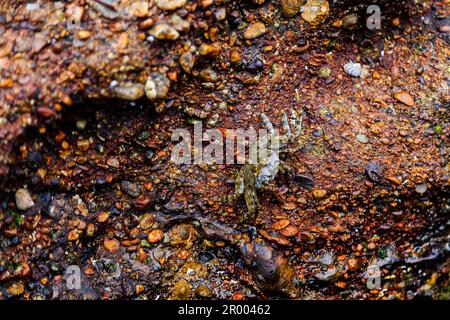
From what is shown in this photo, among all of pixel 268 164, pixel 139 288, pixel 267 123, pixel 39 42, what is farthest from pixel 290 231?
pixel 39 42

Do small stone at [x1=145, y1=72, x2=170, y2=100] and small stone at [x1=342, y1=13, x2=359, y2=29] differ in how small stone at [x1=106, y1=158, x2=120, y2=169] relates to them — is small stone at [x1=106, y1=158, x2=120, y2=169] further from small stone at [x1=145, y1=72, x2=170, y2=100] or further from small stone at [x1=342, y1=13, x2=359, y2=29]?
small stone at [x1=342, y1=13, x2=359, y2=29]

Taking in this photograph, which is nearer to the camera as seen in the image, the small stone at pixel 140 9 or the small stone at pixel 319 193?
the small stone at pixel 140 9

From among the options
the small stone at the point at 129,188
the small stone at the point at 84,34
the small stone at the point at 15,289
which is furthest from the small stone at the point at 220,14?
the small stone at the point at 15,289

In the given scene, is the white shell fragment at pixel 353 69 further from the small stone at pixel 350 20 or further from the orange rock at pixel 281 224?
the orange rock at pixel 281 224

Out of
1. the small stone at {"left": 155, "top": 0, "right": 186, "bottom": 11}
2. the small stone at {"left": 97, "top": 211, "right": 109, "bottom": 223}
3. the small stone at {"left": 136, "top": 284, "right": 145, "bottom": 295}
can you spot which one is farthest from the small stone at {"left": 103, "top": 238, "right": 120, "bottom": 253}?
the small stone at {"left": 155, "top": 0, "right": 186, "bottom": 11}

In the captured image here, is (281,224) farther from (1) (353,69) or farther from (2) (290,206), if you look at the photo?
(1) (353,69)

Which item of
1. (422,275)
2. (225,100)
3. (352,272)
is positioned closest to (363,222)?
(352,272)

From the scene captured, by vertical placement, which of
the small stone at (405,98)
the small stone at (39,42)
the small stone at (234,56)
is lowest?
the small stone at (405,98)
